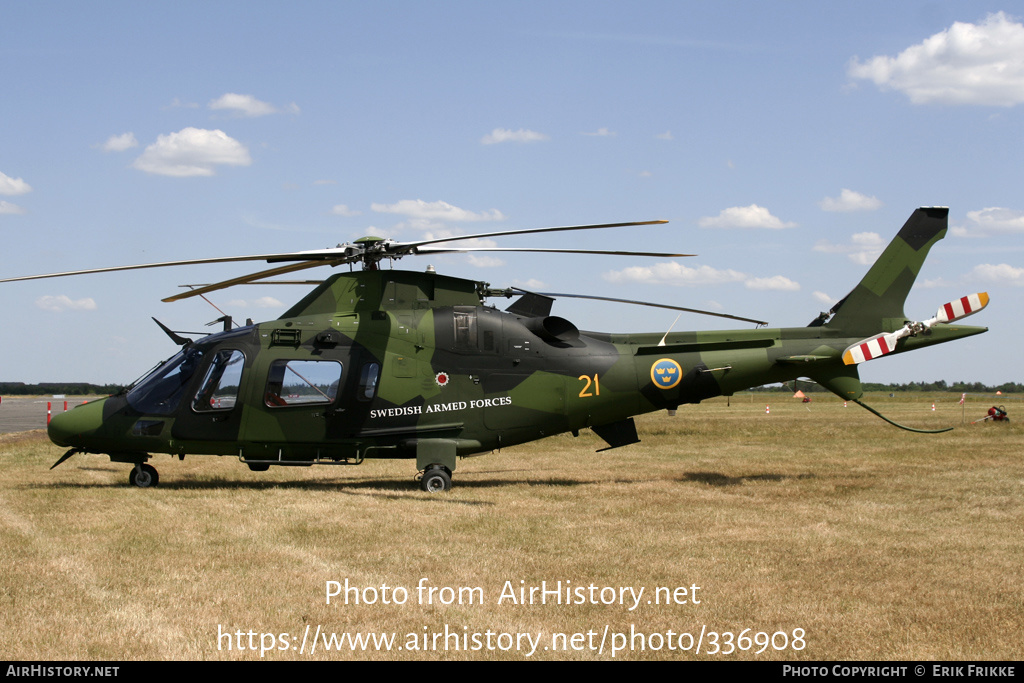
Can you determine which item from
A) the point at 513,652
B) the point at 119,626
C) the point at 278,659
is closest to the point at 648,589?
the point at 513,652

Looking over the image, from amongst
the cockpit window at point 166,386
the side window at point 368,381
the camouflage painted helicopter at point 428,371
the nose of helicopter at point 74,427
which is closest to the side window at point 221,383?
the camouflage painted helicopter at point 428,371

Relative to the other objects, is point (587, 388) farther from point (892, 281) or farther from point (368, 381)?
point (892, 281)

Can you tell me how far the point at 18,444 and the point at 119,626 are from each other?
58.4 ft

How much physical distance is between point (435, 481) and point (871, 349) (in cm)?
743

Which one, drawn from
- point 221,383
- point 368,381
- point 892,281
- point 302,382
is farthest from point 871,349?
point 221,383

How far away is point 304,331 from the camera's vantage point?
13453mm

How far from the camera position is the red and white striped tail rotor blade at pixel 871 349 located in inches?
551

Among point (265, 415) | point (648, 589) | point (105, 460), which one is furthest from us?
point (105, 460)

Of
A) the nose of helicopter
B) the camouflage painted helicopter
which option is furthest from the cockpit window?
the nose of helicopter

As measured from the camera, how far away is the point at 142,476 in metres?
13.6

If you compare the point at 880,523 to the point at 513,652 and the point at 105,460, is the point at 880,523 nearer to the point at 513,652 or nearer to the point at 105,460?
the point at 513,652

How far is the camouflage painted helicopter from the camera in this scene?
43.6ft
